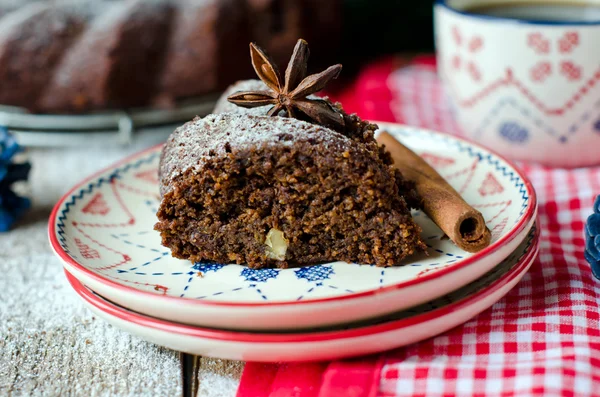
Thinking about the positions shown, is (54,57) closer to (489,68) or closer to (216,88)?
(216,88)

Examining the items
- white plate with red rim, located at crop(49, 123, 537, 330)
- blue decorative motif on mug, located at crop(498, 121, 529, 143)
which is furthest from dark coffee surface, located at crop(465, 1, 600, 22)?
white plate with red rim, located at crop(49, 123, 537, 330)

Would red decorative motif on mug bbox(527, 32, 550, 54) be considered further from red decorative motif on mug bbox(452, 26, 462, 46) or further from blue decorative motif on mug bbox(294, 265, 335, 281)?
blue decorative motif on mug bbox(294, 265, 335, 281)

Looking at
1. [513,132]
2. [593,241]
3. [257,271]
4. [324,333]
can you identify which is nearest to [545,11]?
[513,132]

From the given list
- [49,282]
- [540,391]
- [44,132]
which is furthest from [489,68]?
[44,132]

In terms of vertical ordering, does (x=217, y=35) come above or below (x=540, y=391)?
above

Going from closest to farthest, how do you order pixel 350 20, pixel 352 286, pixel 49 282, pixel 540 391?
pixel 540 391, pixel 352 286, pixel 49 282, pixel 350 20
